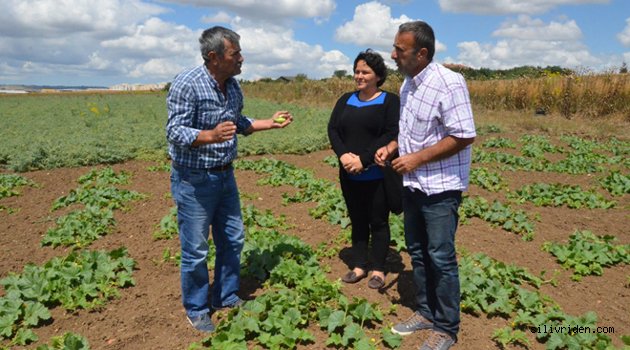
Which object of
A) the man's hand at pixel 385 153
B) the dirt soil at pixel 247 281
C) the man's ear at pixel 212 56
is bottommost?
the dirt soil at pixel 247 281

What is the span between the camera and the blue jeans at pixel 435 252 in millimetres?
3152

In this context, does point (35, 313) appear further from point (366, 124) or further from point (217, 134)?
point (366, 124)

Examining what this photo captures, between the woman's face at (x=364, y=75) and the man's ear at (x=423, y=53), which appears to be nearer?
the man's ear at (x=423, y=53)

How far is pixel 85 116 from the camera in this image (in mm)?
21078

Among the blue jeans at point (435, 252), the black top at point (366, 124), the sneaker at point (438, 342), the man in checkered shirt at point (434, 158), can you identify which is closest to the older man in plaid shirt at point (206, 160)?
the black top at point (366, 124)

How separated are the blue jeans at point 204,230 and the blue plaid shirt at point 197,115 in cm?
11

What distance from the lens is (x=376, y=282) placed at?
439 cm

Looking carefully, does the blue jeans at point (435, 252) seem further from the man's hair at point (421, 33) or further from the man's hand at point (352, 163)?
the man's hair at point (421, 33)

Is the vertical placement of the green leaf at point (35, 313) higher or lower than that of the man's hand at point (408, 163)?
lower

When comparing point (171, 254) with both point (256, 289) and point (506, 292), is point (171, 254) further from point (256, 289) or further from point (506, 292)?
point (506, 292)

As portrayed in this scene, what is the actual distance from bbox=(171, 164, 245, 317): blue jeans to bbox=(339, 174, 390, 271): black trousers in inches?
43.4

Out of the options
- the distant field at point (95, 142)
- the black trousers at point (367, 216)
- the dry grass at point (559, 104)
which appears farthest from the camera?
the dry grass at point (559, 104)

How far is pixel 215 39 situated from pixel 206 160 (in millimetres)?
852

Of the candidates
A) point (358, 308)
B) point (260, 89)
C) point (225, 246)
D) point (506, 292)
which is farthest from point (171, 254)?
point (260, 89)
